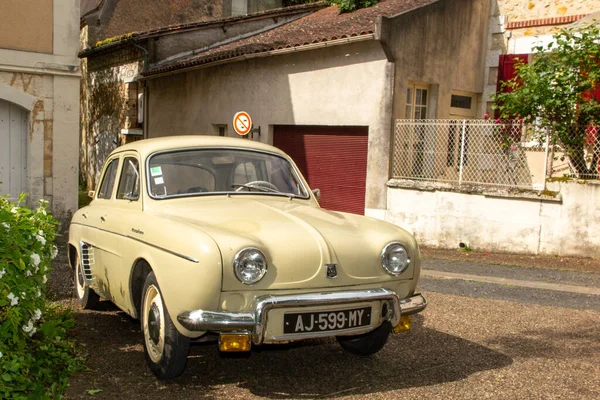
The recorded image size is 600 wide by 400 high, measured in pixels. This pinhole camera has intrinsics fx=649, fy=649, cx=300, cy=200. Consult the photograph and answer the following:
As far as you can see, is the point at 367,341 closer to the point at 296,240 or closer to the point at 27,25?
the point at 296,240

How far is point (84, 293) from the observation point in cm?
613

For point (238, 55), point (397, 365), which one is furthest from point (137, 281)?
point (238, 55)

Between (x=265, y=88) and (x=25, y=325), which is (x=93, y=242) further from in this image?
(x=265, y=88)

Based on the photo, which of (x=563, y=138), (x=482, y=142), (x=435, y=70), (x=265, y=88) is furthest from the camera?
(x=265, y=88)

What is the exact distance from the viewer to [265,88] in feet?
50.7

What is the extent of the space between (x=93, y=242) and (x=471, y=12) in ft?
37.5

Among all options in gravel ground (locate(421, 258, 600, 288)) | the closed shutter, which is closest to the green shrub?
the closed shutter

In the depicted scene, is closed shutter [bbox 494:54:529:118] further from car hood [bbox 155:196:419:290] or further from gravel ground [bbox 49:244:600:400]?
car hood [bbox 155:196:419:290]

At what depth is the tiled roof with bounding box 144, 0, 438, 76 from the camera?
525 inches

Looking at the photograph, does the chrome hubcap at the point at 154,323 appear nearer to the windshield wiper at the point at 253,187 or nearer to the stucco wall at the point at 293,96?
the windshield wiper at the point at 253,187

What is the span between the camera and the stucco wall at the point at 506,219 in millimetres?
10172

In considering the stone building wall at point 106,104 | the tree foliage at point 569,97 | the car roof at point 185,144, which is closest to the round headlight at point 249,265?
the car roof at point 185,144

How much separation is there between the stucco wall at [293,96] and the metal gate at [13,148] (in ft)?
19.6

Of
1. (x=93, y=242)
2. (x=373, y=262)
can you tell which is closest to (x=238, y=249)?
(x=373, y=262)
